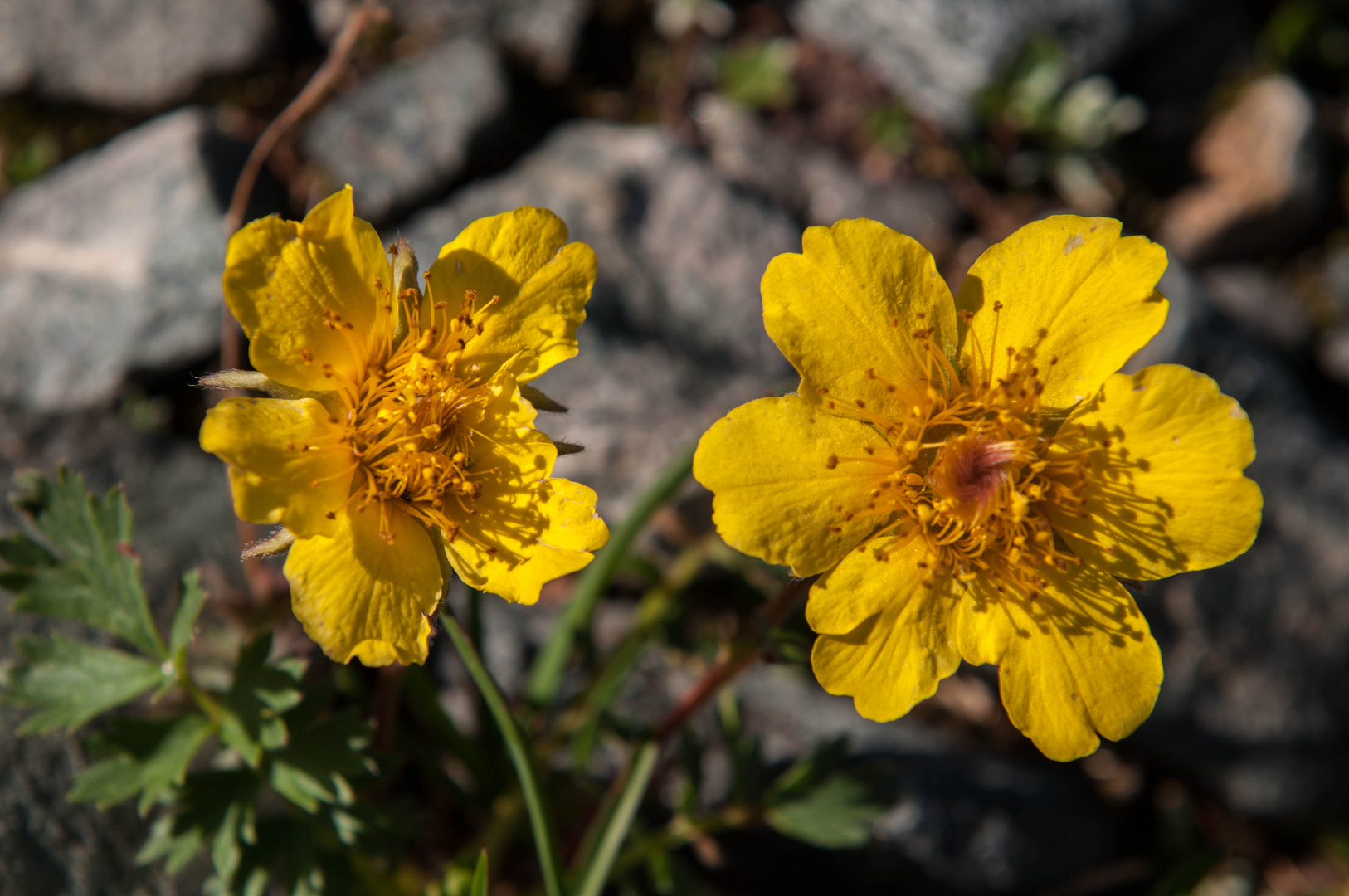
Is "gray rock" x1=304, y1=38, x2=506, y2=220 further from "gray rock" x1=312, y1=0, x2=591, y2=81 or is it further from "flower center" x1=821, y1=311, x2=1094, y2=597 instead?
"flower center" x1=821, y1=311, x2=1094, y2=597

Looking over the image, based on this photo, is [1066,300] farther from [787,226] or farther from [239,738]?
[239,738]

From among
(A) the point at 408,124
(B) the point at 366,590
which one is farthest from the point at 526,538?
(A) the point at 408,124

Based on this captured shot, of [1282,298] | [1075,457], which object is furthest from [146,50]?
[1282,298]

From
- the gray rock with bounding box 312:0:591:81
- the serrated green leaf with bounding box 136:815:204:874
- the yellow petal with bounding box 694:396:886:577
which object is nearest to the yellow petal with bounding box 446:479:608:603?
the yellow petal with bounding box 694:396:886:577

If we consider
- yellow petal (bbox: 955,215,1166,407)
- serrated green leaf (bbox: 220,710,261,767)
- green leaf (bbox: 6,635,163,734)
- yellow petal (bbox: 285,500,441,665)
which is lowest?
serrated green leaf (bbox: 220,710,261,767)

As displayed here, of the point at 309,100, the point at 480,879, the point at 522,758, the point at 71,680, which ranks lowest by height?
the point at 480,879

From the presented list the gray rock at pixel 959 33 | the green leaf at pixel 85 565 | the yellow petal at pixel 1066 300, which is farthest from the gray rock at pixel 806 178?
the green leaf at pixel 85 565

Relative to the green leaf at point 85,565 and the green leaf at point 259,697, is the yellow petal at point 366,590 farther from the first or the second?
the green leaf at point 85,565
